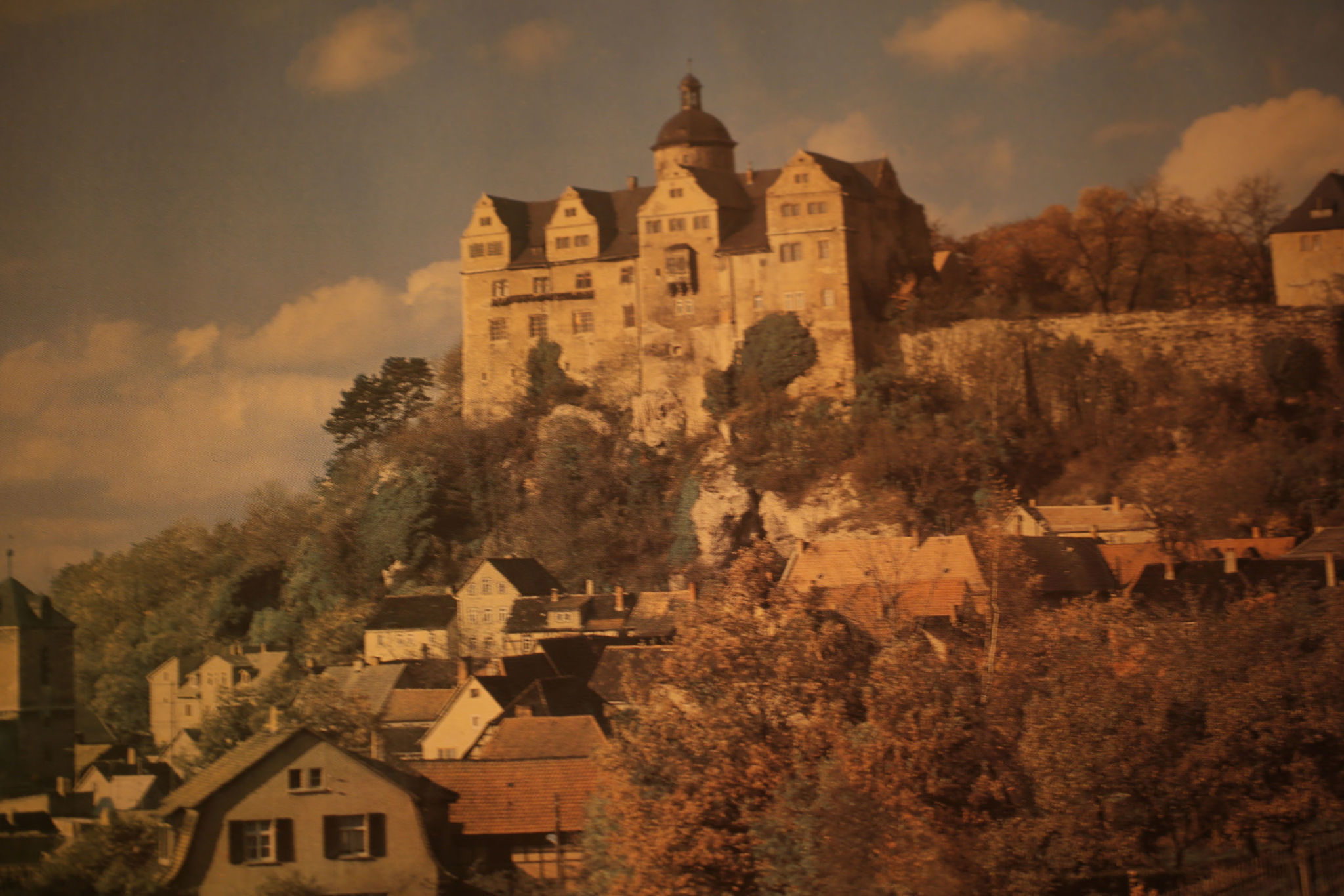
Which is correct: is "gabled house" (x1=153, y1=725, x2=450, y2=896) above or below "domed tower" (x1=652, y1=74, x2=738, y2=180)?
below

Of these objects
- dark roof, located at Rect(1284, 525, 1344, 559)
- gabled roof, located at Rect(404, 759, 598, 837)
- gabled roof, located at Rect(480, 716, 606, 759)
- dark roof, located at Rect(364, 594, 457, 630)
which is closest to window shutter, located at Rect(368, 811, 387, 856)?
gabled roof, located at Rect(404, 759, 598, 837)

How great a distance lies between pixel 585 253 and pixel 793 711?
3110cm

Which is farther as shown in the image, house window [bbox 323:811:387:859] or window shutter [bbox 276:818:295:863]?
window shutter [bbox 276:818:295:863]

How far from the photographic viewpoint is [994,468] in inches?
1773

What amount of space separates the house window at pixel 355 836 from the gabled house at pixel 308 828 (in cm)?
1

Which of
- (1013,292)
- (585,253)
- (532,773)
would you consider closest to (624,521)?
(585,253)

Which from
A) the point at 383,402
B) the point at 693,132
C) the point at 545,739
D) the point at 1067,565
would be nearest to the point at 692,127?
the point at 693,132

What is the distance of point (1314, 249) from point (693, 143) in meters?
19.2

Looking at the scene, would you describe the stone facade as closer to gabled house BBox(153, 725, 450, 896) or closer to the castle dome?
the castle dome

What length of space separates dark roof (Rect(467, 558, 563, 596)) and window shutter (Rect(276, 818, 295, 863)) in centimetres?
2190

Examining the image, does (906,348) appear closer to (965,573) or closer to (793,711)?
(965,573)

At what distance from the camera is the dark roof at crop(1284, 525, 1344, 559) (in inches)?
1394

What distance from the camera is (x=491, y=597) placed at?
46469 millimetres

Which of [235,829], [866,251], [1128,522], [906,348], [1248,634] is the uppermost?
[866,251]
